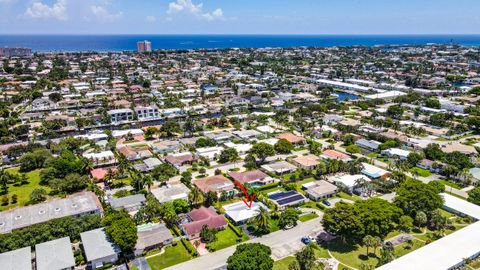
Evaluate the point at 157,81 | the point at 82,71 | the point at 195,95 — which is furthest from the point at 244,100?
the point at 82,71

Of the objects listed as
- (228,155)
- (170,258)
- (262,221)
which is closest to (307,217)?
(262,221)

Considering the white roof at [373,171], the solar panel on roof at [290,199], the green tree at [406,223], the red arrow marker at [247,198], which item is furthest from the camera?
the white roof at [373,171]

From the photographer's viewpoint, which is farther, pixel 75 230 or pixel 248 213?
pixel 248 213

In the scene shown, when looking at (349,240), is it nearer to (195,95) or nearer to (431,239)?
(431,239)

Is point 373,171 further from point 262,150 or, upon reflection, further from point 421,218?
point 262,150

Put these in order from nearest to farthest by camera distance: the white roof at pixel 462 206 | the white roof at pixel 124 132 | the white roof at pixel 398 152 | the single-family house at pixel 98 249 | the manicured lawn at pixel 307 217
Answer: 1. the single-family house at pixel 98 249
2. the white roof at pixel 462 206
3. the manicured lawn at pixel 307 217
4. the white roof at pixel 398 152
5. the white roof at pixel 124 132

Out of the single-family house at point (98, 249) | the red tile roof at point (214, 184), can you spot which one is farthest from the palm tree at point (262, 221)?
the single-family house at point (98, 249)

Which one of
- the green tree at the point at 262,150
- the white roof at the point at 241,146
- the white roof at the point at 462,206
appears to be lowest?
the white roof at the point at 462,206

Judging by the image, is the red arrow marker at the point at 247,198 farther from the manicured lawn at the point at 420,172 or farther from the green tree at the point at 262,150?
the manicured lawn at the point at 420,172
